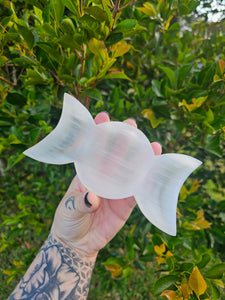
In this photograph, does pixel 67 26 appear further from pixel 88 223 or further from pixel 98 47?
pixel 88 223

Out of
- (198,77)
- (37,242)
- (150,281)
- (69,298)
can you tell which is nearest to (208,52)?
(198,77)

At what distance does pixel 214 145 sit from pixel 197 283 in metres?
0.56

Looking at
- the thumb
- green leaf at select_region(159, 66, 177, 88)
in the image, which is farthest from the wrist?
green leaf at select_region(159, 66, 177, 88)

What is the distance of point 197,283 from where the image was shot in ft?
1.89

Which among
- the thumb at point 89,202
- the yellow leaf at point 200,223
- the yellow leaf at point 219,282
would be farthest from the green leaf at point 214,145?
the thumb at point 89,202

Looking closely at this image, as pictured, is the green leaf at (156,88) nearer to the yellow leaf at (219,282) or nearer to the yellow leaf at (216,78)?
the yellow leaf at (216,78)

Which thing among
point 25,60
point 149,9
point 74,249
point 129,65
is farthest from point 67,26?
point 74,249

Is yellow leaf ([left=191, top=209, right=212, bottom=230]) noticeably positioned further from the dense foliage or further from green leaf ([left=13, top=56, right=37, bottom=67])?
green leaf ([left=13, top=56, right=37, bottom=67])

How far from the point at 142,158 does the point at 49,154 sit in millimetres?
290

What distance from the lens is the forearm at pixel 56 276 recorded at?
0.81 metres

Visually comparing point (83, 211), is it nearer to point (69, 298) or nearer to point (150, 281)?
point (69, 298)

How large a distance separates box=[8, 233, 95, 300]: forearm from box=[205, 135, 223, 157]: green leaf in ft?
2.35

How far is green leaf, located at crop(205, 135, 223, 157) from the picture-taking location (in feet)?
3.00

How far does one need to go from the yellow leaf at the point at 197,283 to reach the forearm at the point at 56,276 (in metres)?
0.47
